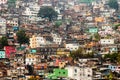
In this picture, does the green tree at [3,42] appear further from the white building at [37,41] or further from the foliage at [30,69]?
the foliage at [30,69]

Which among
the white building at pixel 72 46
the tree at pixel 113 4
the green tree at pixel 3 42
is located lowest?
the tree at pixel 113 4

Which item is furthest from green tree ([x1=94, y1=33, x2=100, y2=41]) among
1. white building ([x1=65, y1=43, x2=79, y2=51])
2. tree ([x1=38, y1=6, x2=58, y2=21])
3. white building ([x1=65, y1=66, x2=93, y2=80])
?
white building ([x1=65, y1=66, x2=93, y2=80])

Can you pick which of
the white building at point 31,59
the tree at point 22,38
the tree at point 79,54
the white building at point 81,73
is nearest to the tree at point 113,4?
the tree at point 22,38

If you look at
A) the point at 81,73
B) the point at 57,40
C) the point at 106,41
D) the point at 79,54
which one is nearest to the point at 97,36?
the point at 106,41

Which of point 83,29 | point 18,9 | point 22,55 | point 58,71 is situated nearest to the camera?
point 58,71

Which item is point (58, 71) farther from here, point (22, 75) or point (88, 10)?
point (88, 10)

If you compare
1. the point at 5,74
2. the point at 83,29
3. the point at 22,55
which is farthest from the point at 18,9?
the point at 5,74

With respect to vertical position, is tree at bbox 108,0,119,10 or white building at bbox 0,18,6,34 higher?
white building at bbox 0,18,6,34

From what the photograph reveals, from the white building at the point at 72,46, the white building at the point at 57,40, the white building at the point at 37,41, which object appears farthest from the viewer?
the white building at the point at 57,40

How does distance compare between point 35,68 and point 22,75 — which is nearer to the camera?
point 22,75

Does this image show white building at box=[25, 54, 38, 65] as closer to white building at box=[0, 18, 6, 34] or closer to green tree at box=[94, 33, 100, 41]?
green tree at box=[94, 33, 100, 41]

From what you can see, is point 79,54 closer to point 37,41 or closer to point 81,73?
point 37,41
